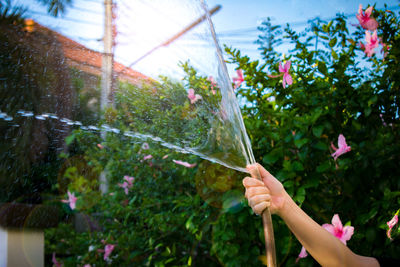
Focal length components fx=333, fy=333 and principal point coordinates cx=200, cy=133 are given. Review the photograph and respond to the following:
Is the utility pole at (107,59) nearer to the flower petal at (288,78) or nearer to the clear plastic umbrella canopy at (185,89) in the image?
the clear plastic umbrella canopy at (185,89)

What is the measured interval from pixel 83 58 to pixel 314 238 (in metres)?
0.82

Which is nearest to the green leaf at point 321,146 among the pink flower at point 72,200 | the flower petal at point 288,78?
the flower petal at point 288,78

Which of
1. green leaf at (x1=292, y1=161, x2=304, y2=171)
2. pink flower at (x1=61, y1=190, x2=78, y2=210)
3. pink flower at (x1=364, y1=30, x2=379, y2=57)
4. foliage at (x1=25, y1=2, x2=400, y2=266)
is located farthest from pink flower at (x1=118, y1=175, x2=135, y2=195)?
pink flower at (x1=364, y1=30, x2=379, y2=57)

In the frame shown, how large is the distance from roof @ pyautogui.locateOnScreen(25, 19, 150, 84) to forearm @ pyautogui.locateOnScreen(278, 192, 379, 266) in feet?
1.85

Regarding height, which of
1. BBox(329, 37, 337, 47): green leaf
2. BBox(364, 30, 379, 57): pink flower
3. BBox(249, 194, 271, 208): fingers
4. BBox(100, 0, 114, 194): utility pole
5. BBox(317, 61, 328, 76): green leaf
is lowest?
BBox(249, 194, 271, 208): fingers

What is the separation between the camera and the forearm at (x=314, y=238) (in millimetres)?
962

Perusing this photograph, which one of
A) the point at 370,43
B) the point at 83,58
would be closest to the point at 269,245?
the point at 83,58

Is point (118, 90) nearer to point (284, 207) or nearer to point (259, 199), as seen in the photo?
point (259, 199)

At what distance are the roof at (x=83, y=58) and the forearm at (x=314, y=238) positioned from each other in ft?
1.85

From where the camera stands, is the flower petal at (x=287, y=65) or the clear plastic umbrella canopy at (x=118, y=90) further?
the flower petal at (x=287, y=65)

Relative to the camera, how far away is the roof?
2.69 feet

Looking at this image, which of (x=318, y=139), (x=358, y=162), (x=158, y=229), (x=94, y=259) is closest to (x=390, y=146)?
(x=358, y=162)

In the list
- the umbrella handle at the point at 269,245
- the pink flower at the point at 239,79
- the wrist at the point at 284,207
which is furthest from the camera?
the pink flower at the point at 239,79

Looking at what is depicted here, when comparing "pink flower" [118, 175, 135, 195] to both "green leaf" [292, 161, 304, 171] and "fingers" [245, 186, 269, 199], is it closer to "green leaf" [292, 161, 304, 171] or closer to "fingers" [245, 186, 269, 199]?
"green leaf" [292, 161, 304, 171]
